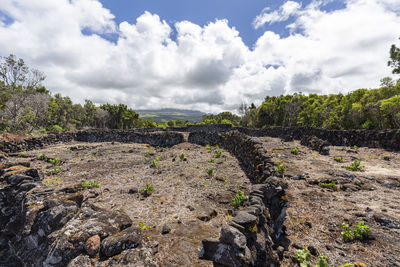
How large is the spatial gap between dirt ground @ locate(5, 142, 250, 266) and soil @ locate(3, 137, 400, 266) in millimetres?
22

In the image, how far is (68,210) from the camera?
4719mm

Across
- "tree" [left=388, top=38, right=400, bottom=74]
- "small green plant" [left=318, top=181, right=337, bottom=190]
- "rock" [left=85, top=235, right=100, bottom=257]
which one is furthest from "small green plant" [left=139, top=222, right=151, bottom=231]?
"tree" [left=388, top=38, right=400, bottom=74]

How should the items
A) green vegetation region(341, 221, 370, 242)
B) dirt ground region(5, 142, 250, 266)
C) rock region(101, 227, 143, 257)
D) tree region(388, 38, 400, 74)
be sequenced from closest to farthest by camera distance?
1. rock region(101, 227, 143, 257)
2. dirt ground region(5, 142, 250, 266)
3. green vegetation region(341, 221, 370, 242)
4. tree region(388, 38, 400, 74)

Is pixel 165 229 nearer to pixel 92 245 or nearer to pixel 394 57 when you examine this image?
pixel 92 245

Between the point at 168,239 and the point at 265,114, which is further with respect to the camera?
the point at 265,114

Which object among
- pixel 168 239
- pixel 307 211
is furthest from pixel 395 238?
pixel 168 239

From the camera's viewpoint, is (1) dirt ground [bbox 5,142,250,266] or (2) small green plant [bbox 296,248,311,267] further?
(1) dirt ground [bbox 5,142,250,266]

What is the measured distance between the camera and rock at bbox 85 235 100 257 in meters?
3.30

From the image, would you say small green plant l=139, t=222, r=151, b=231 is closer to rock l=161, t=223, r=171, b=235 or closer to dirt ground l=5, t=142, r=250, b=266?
dirt ground l=5, t=142, r=250, b=266

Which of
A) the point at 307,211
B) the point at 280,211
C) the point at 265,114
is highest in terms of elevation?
the point at 265,114

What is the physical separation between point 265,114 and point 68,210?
72056mm

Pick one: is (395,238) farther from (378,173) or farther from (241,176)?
(378,173)

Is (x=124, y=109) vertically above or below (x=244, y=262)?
above

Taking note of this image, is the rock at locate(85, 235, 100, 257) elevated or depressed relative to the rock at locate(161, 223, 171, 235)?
elevated
